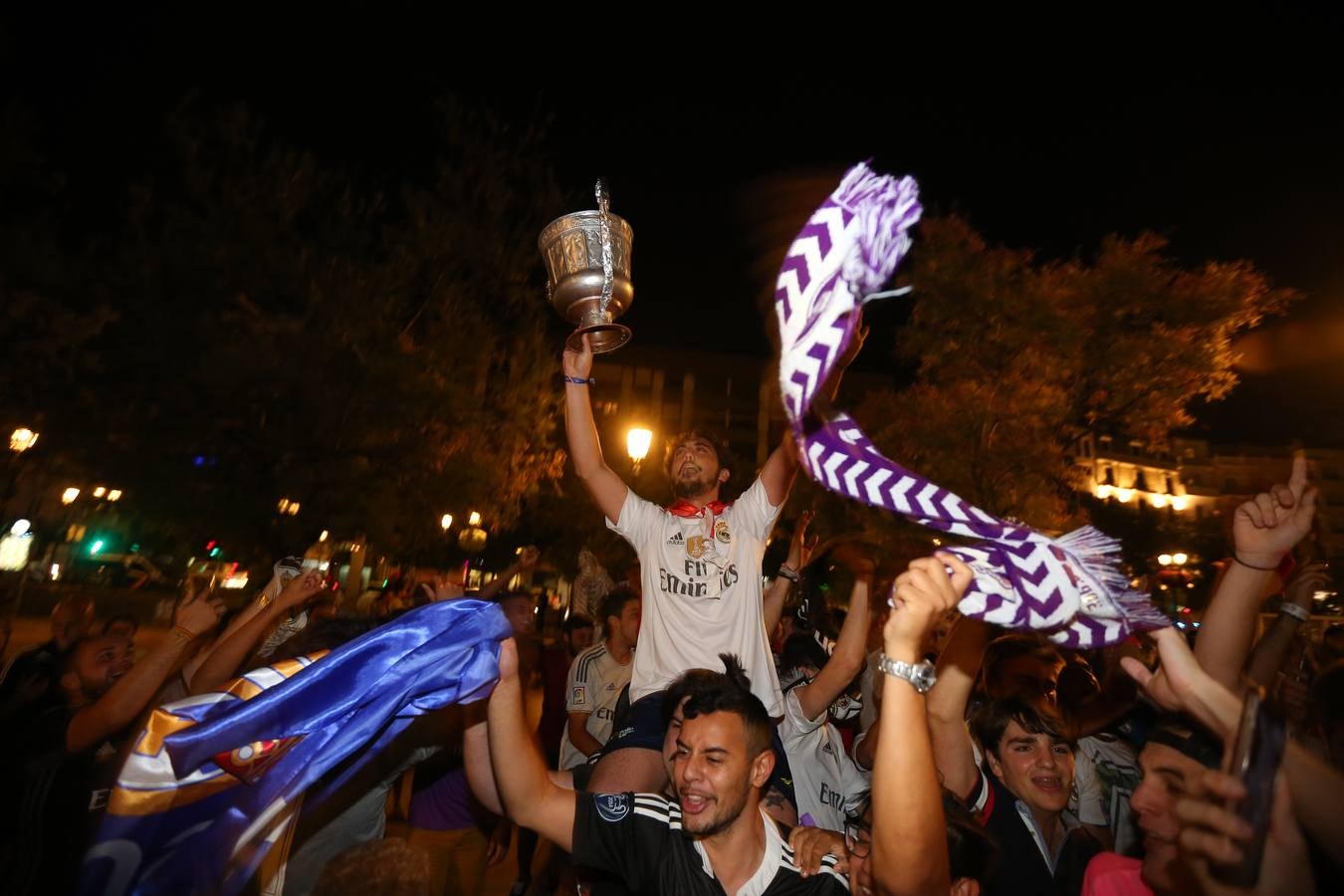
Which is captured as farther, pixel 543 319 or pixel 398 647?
pixel 543 319

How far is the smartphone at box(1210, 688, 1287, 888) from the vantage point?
1411mm

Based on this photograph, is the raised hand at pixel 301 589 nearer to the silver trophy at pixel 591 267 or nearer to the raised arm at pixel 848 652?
the silver trophy at pixel 591 267

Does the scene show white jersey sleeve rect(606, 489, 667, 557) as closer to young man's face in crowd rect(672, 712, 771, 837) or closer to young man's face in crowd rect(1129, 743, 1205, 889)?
young man's face in crowd rect(672, 712, 771, 837)

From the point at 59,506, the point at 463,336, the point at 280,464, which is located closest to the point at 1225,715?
the point at 280,464

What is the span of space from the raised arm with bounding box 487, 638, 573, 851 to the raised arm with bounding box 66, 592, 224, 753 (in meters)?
1.58

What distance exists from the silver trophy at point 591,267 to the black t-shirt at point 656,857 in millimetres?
2020

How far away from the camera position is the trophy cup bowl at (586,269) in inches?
133

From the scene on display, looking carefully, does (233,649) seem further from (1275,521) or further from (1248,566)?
(1275,521)

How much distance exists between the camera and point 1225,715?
2027 millimetres

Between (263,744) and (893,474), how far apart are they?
Answer: 2.26 metres

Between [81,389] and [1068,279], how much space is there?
22.2 m

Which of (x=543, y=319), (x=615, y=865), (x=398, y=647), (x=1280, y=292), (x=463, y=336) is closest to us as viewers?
(x=615, y=865)

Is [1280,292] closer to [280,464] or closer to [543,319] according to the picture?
[543,319]

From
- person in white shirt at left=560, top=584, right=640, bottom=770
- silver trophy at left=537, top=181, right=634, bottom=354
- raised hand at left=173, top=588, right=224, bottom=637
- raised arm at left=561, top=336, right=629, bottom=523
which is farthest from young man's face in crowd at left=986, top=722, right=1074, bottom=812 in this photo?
raised hand at left=173, top=588, right=224, bottom=637
